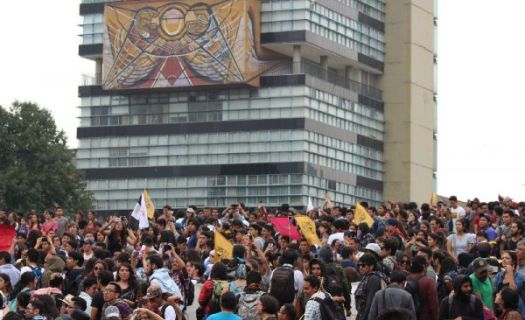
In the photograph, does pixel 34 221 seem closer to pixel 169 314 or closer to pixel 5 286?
pixel 5 286

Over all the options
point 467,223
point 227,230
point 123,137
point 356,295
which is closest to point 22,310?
point 356,295

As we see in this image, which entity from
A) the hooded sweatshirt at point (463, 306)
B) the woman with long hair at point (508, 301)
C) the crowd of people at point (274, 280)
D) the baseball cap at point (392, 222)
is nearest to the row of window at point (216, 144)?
the baseball cap at point (392, 222)

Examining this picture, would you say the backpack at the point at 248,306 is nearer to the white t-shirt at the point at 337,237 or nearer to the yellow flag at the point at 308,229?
the white t-shirt at the point at 337,237

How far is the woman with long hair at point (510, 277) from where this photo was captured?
23.5 metres

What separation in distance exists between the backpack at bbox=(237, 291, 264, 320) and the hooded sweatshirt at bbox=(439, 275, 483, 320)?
2.44 meters

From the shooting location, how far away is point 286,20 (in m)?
133

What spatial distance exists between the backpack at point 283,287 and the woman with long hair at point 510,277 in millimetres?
2958

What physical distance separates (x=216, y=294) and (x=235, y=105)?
368 ft

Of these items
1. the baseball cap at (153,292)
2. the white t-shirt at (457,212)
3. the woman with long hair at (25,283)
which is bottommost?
the baseball cap at (153,292)

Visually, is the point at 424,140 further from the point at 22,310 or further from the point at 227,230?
the point at 22,310

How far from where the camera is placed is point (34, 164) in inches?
4500

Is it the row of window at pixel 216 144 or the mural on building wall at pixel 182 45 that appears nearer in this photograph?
the mural on building wall at pixel 182 45

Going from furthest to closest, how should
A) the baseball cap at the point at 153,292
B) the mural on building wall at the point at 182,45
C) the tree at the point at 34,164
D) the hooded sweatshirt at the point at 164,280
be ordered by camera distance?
the mural on building wall at the point at 182,45
the tree at the point at 34,164
the hooded sweatshirt at the point at 164,280
the baseball cap at the point at 153,292

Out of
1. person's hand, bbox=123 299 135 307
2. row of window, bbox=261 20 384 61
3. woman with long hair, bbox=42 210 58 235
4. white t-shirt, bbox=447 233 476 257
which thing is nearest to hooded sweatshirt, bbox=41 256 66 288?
person's hand, bbox=123 299 135 307
